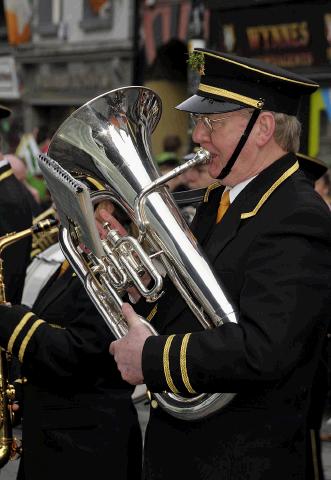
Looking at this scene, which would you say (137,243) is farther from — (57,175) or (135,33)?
(135,33)

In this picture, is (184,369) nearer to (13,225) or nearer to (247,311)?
(247,311)

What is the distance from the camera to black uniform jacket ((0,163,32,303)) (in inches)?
163

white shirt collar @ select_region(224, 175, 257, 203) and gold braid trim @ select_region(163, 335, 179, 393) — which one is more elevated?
white shirt collar @ select_region(224, 175, 257, 203)

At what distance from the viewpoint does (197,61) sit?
9.43ft

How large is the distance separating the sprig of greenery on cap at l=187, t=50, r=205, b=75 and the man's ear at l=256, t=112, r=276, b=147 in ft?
0.86

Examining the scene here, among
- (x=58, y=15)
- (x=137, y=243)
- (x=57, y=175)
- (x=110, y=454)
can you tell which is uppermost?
(x=57, y=175)

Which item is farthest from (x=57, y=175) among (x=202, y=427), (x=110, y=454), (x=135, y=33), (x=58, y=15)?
(x=58, y=15)

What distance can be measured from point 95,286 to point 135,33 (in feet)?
50.1

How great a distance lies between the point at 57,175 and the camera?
277 centimetres

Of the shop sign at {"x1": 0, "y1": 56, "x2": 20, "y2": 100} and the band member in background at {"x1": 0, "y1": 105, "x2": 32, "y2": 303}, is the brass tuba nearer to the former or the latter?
the band member in background at {"x1": 0, "y1": 105, "x2": 32, "y2": 303}

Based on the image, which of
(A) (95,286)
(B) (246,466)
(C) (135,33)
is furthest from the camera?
(C) (135,33)

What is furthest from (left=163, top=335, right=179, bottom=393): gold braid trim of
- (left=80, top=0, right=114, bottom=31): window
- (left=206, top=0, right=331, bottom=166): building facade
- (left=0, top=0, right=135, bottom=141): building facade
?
(left=80, top=0, right=114, bottom=31): window

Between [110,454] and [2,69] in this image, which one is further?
[2,69]

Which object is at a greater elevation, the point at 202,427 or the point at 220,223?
the point at 220,223
